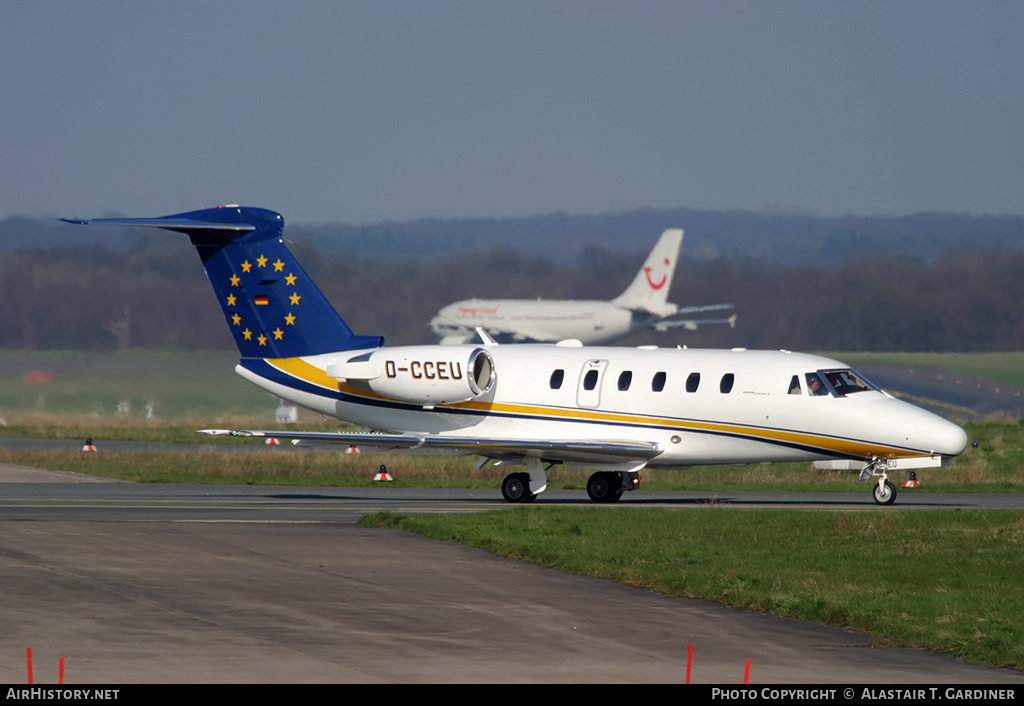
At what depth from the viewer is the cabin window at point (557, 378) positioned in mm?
29672

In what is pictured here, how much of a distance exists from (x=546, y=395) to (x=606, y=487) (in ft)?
7.26

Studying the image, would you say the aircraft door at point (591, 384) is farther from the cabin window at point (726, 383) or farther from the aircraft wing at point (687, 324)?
the aircraft wing at point (687, 324)

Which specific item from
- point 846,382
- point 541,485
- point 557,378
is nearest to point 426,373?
point 557,378

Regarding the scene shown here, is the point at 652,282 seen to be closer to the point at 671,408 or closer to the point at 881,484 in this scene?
the point at 671,408

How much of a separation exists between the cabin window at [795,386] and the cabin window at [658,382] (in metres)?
2.51

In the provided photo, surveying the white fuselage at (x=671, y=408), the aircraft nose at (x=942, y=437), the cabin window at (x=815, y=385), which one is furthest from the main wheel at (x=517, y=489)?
the aircraft nose at (x=942, y=437)

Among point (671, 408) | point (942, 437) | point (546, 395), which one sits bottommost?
point (942, 437)

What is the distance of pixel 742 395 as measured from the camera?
92.0 ft

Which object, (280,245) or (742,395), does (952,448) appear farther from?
(280,245)

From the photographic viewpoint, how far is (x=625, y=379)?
95.6ft

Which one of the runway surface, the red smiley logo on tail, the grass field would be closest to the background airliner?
the red smiley logo on tail

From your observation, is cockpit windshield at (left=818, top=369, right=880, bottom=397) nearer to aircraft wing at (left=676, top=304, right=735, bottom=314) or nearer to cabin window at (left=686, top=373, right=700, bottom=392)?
cabin window at (left=686, top=373, right=700, bottom=392)

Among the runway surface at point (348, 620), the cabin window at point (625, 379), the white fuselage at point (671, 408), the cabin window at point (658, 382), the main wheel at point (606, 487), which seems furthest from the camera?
the main wheel at point (606, 487)

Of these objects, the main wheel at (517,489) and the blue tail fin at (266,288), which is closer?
the main wheel at (517,489)
